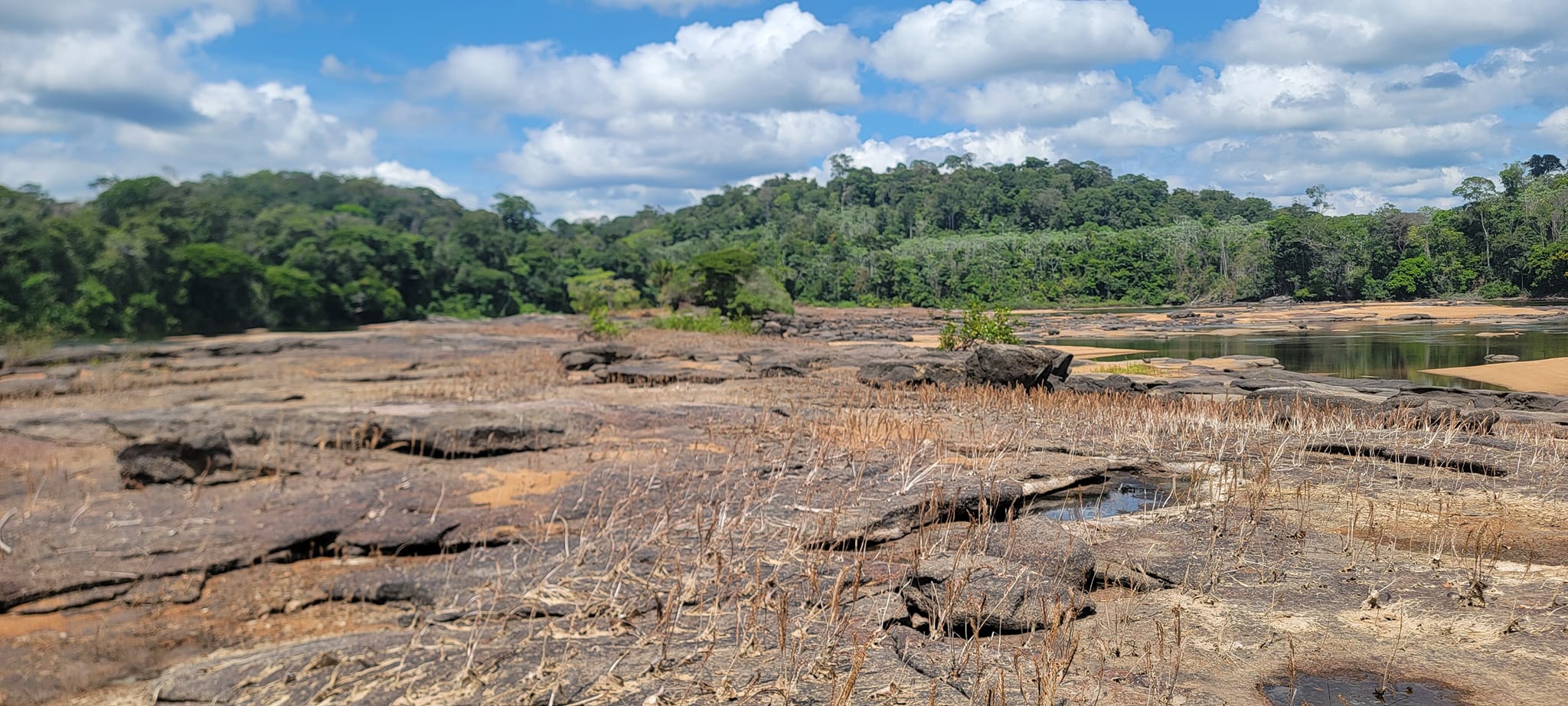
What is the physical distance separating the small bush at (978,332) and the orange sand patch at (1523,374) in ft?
36.5

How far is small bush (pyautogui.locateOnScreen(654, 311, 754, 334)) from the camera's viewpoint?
40469mm

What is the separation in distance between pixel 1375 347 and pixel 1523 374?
10643 mm

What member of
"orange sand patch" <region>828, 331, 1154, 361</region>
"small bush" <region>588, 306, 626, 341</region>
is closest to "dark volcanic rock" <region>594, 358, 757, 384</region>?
"orange sand patch" <region>828, 331, 1154, 361</region>

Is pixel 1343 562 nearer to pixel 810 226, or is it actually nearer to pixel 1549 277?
pixel 1549 277

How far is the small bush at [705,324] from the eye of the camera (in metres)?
40.5

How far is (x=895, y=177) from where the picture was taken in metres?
133

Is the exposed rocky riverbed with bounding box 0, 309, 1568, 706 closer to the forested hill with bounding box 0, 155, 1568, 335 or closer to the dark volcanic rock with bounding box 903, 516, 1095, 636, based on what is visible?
the dark volcanic rock with bounding box 903, 516, 1095, 636

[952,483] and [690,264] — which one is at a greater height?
[690,264]

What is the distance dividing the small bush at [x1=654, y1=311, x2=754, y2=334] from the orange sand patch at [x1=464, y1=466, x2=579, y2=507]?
30340 millimetres

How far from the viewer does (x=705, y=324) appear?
4050cm

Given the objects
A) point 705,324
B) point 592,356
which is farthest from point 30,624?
point 705,324

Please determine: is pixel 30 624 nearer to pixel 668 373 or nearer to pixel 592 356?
pixel 668 373

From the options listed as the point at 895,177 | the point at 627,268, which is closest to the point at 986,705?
the point at 627,268

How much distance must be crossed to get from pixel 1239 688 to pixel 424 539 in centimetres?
571
